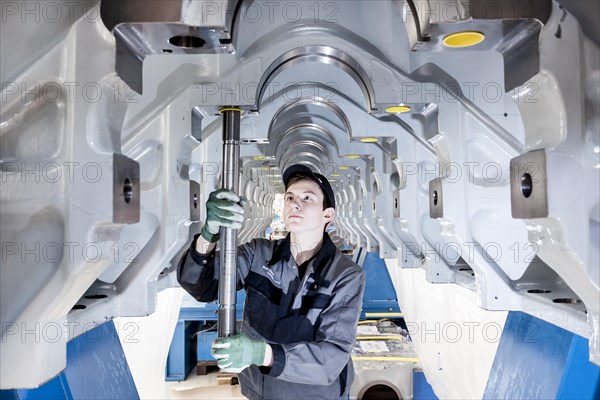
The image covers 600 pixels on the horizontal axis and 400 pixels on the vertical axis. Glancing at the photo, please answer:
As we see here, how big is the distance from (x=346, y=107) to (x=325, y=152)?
78.0 inches

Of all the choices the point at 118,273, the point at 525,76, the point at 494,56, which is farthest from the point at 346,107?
the point at 525,76

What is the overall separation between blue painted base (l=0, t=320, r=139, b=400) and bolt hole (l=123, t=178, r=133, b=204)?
0.56 metres

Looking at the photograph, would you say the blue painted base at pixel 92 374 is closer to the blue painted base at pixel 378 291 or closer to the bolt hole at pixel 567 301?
the bolt hole at pixel 567 301

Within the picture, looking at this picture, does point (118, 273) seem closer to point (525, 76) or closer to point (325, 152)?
point (525, 76)

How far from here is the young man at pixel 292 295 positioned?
152 cm

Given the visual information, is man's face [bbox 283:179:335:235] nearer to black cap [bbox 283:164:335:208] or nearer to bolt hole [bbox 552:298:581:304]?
black cap [bbox 283:164:335:208]

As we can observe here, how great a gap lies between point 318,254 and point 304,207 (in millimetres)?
212

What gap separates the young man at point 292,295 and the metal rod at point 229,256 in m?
0.05

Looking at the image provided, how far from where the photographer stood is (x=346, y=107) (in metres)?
2.51

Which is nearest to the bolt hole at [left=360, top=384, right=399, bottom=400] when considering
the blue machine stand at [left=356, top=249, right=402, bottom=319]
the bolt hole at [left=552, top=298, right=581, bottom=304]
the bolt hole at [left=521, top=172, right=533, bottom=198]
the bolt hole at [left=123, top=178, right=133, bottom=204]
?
the blue machine stand at [left=356, top=249, right=402, bottom=319]

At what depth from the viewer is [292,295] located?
1.86 metres

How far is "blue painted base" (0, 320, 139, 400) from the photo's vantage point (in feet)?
4.28

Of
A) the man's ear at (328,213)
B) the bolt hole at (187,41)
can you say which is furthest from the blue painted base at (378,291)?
the bolt hole at (187,41)

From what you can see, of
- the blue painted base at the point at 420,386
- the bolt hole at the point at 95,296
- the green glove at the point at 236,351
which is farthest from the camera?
the blue painted base at the point at 420,386
